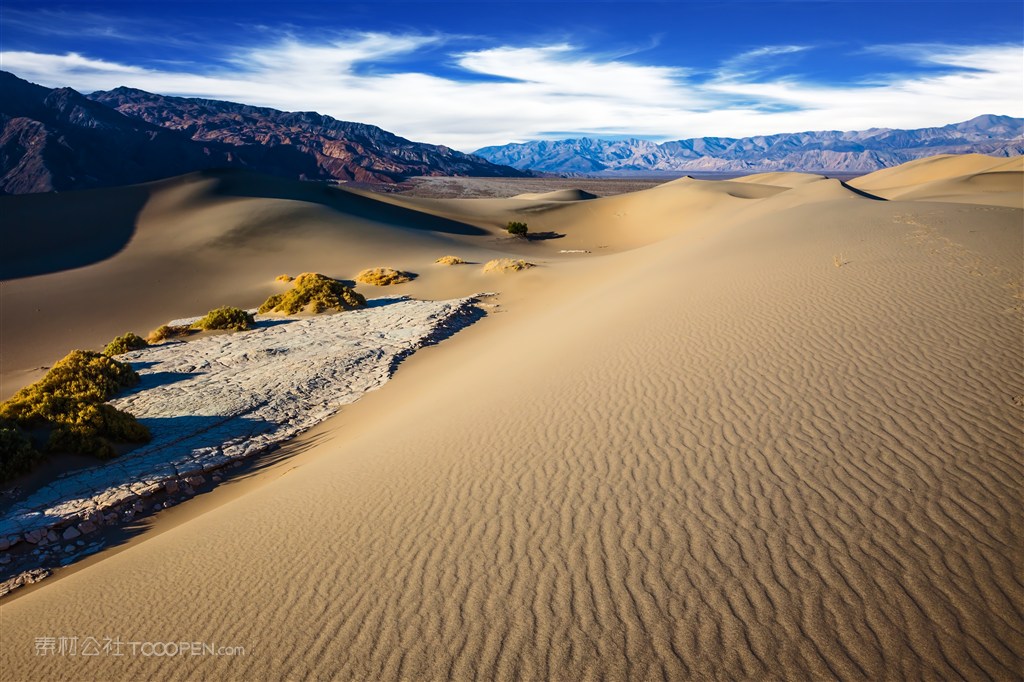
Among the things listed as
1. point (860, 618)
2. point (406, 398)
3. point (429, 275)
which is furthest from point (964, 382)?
point (429, 275)

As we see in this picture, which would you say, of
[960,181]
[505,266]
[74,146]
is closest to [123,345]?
[505,266]

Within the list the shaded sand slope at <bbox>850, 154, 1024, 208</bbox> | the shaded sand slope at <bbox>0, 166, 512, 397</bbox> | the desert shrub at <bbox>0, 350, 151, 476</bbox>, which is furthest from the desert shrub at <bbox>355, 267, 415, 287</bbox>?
the shaded sand slope at <bbox>850, 154, 1024, 208</bbox>

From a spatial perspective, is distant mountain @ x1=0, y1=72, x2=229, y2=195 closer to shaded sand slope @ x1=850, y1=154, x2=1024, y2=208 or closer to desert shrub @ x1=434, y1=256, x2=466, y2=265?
desert shrub @ x1=434, y1=256, x2=466, y2=265

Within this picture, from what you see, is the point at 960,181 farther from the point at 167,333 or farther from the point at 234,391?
the point at 167,333

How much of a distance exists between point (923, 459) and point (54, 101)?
23918cm

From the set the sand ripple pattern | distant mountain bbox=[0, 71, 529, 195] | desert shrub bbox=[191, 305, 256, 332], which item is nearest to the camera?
the sand ripple pattern

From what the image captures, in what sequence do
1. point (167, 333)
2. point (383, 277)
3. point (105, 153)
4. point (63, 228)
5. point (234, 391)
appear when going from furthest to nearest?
point (105, 153) < point (63, 228) < point (383, 277) < point (167, 333) < point (234, 391)

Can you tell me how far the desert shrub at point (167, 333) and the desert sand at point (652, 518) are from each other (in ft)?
28.1

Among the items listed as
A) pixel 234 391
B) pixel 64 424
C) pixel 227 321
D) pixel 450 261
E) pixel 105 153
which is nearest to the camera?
pixel 64 424

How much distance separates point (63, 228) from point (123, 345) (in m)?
22.5

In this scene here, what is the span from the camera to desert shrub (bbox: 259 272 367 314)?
18.3 metres

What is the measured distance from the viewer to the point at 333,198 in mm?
42094

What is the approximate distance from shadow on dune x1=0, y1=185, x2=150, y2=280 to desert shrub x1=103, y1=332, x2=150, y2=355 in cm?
1426

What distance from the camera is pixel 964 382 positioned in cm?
579
